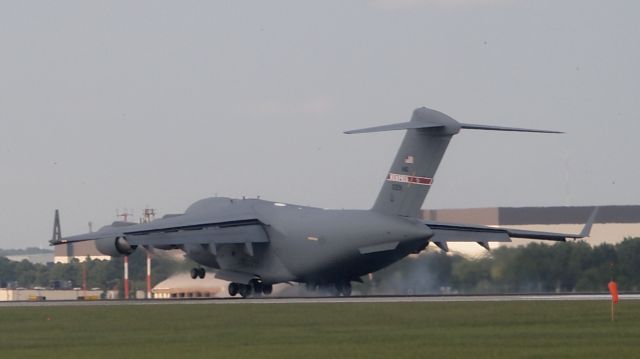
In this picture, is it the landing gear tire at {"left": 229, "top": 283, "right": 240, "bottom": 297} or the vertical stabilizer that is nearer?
the vertical stabilizer

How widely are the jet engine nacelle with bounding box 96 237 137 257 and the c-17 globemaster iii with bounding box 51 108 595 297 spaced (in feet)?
0.17

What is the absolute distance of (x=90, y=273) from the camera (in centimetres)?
7269

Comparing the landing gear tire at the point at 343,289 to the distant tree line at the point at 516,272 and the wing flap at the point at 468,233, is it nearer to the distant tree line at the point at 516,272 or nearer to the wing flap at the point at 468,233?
the distant tree line at the point at 516,272

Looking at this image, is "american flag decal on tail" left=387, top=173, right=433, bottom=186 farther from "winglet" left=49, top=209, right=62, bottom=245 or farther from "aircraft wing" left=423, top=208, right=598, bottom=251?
"winglet" left=49, top=209, right=62, bottom=245

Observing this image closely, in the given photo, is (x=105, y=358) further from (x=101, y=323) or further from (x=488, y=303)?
(x=488, y=303)

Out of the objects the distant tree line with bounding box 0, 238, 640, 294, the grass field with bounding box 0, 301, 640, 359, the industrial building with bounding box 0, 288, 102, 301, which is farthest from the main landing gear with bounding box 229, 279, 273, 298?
the industrial building with bounding box 0, 288, 102, 301

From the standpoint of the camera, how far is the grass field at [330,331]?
25875 millimetres

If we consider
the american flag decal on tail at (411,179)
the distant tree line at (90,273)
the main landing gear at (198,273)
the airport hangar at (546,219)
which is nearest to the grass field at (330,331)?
the american flag decal on tail at (411,179)

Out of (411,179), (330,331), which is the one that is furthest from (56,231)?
(330,331)

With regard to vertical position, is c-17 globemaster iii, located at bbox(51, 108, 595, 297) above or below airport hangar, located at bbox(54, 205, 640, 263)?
below

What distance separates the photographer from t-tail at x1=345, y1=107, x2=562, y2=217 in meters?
52.0

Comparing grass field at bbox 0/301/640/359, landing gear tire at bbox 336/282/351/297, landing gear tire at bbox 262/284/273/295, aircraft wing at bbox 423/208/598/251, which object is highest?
aircraft wing at bbox 423/208/598/251

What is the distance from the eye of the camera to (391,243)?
168 feet

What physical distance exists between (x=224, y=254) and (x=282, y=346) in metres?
30.8
